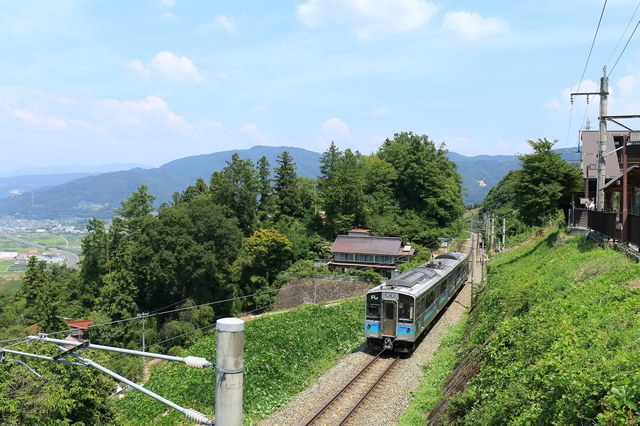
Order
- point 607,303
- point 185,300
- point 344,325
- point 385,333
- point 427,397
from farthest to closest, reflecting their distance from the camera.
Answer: point 185,300 < point 344,325 < point 385,333 < point 427,397 < point 607,303

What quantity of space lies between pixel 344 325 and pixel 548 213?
1502cm

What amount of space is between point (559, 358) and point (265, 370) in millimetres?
9607

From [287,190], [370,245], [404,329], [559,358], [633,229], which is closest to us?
[559,358]

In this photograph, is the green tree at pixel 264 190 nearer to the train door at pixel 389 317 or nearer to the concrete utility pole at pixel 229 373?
the train door at pixel 389 317

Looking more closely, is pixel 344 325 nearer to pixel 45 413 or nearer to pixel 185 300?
pixel 45 413

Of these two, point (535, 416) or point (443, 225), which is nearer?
point (535, 416)

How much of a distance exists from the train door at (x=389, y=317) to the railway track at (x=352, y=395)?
0.94m

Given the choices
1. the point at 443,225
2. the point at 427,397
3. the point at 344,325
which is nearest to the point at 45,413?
the point at 427,397

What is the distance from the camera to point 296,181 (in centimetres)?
5422

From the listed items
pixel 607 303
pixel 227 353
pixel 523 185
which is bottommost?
pixel 607 303

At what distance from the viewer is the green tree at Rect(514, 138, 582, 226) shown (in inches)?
1067

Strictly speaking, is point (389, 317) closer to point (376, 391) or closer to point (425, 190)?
point (376, 391)

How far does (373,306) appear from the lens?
17594 mm

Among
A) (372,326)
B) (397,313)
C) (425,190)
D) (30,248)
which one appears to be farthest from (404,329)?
(30,248)
